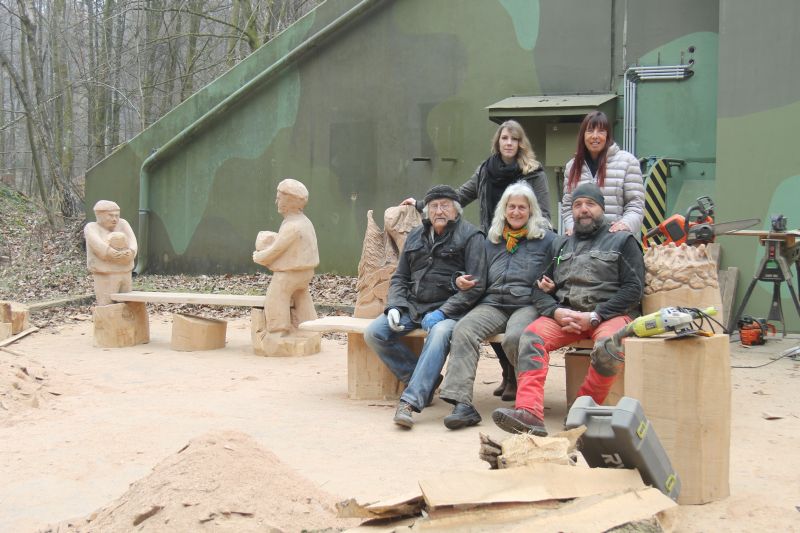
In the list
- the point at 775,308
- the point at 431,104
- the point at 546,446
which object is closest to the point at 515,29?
the point at 431,104

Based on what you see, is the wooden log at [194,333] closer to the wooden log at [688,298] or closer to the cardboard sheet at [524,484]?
the wooden log at [688,298]

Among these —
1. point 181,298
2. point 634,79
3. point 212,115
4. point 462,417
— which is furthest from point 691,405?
point 212,115

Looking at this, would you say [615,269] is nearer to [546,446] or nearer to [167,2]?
[546,446]

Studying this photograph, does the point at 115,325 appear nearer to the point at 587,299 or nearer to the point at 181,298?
the point at 181,298

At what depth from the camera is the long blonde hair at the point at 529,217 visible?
5488mm

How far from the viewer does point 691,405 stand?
11.8 feet

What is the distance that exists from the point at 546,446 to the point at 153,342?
265 inches

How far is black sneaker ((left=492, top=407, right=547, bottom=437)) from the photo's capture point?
15.2 ft

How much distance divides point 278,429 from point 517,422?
1516 millimetres

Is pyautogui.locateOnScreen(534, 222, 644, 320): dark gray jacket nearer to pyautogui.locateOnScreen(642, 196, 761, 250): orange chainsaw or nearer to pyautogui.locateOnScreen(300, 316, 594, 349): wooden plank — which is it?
pyautogui.locateOnScreen(300, 316, 594, 349): wooden plank

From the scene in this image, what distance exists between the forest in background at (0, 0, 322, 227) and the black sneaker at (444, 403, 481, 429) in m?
11.4

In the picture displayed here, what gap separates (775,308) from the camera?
8188mm

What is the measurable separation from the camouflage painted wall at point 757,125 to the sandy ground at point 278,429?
1.38 meters

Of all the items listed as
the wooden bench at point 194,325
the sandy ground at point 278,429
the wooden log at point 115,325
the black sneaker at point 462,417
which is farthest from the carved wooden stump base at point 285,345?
the black sneaker at point 462,417
